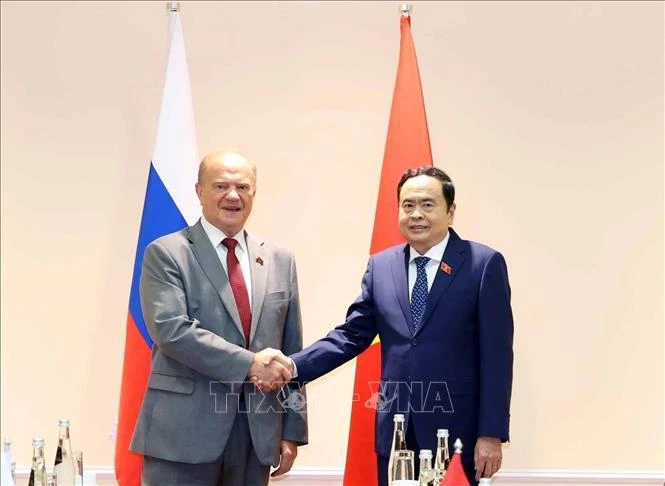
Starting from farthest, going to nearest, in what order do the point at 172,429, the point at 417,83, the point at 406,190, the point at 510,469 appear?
the point at 510,469 < the point at 417,83 < the point at 406,190 < the point at 172,429

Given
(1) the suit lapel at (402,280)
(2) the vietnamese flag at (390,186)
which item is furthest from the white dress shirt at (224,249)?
(2) the vietnamese flag at (390,186)

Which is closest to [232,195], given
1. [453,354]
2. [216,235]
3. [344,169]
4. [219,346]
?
[216,235]

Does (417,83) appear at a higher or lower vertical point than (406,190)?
higher

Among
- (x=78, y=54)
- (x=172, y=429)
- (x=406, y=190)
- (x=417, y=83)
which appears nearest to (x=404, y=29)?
(x=417, y=83)

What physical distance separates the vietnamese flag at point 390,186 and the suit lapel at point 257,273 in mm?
802

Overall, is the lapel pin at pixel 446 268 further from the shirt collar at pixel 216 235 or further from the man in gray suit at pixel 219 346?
the shirt collar at pixel 216 235

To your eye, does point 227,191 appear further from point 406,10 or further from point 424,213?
point 406,10

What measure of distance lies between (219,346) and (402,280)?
2.21ft

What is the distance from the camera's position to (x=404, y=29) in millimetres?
4004

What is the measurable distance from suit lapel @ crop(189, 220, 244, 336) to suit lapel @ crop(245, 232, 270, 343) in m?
0.06

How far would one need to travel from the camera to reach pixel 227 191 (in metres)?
3.14

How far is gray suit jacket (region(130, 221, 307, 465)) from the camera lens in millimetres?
2943

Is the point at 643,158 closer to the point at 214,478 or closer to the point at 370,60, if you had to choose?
the point at 370,60

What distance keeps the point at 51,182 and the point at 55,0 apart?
88 cm
